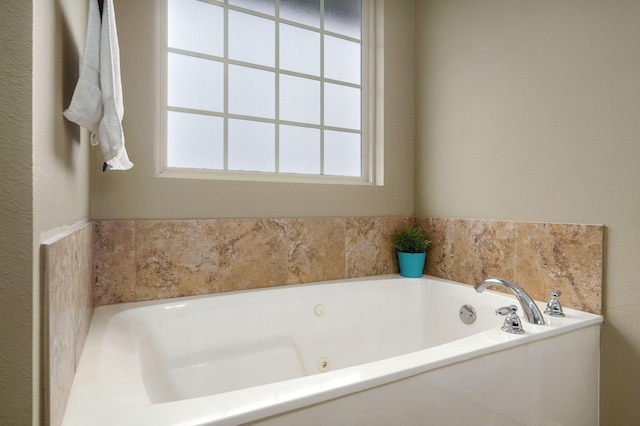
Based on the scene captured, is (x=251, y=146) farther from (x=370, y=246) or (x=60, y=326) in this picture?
(x=60, y=326)

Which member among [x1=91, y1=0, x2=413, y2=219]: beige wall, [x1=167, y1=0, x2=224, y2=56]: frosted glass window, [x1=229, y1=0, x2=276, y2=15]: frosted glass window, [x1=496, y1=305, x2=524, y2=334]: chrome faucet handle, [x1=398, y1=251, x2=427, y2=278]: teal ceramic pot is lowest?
[x1=496, y1=305, x2=524, y2=334]: chrome faucet handle

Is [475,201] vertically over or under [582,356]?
over

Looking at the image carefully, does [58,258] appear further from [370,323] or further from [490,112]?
[490,112]

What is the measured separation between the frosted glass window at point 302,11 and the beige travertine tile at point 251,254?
1.17 metres

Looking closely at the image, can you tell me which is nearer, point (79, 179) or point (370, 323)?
point (79, 179)

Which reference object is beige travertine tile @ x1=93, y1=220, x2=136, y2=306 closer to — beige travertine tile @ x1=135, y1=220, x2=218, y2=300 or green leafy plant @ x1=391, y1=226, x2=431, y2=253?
beige travertine tile @ x1=135, y1=220, x2=218, y2=300

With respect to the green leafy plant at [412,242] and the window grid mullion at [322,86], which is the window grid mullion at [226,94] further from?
the green leafy plant at [412,242]

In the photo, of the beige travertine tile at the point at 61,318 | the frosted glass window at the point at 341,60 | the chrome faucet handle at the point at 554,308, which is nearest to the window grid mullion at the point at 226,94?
the frosted glass window at the point at 341,60

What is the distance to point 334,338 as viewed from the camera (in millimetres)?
1907

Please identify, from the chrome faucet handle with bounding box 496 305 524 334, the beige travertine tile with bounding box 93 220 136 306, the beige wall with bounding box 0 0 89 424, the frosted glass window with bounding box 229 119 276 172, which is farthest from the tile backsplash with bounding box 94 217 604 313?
the beige wall with bounding box 0 0 89 424

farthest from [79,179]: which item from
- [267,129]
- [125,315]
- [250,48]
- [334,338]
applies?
[334,338]

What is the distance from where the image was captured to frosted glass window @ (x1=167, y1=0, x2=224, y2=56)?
6.10 feet

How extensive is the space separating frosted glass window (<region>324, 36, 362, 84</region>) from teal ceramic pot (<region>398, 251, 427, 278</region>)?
3.69 feet

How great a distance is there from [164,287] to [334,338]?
86 cm
